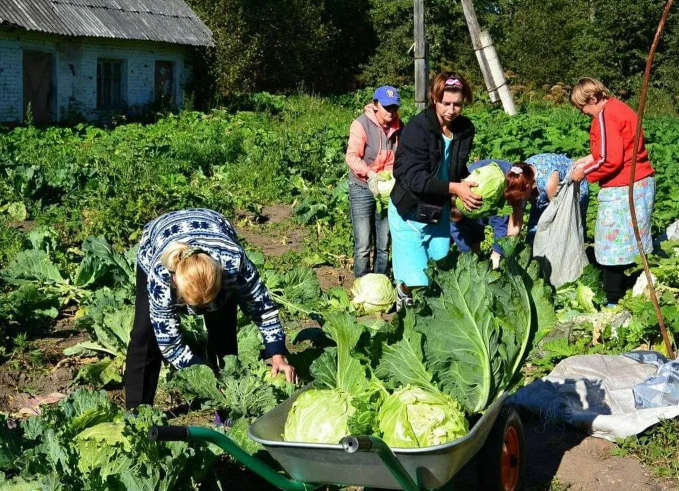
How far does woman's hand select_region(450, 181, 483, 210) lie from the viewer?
5191 millimetres

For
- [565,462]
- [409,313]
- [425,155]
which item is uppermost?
[425,155]

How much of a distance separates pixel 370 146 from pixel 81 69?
1523 cm

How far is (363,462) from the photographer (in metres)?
3.09

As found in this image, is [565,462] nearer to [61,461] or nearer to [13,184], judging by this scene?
[61,461]

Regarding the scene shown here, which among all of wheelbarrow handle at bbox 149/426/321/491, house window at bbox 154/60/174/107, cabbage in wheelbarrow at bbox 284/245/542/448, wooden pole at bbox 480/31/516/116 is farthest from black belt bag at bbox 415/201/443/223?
house window at bbox 154/60/174/107

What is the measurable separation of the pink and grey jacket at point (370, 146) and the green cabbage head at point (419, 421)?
381 centimetres

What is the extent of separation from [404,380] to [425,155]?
6.19 ft

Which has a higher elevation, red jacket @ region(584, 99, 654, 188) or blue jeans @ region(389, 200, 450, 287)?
red jacket @ region(584, 99, 654, 188)

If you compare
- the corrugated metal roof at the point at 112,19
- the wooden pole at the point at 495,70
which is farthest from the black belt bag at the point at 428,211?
the corrugated metal roof at the point at 112,19

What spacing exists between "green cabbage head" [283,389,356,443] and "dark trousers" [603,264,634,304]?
3732 millimetres

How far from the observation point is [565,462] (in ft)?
14.8

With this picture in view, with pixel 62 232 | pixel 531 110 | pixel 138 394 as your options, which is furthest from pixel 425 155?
pixel 531 110

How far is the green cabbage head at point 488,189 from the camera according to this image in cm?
581

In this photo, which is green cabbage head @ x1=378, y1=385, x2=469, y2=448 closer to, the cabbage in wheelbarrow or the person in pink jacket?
the cabbage in wheelbarrow
